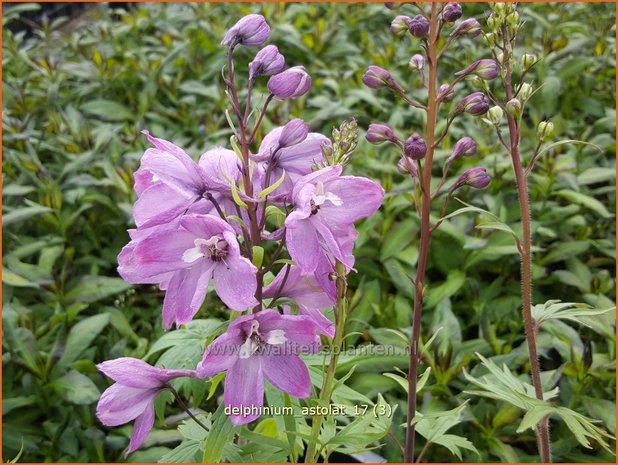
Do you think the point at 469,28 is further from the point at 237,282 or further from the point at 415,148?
the point at 237,282

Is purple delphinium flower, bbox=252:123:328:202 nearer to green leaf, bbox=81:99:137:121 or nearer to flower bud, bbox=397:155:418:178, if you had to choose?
flower bud, bbox=397:155:418:178

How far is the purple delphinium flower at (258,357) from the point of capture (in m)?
1.12

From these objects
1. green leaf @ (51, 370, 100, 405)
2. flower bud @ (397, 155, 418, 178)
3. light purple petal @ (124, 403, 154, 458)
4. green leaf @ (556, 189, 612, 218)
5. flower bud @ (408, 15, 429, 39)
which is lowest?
green leaf @ (51, 370, 100, 405)

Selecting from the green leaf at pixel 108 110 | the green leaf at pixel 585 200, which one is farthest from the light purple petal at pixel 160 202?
the green leaf at pixel 108 110

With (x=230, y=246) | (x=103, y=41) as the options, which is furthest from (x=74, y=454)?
(x=103, y=41)

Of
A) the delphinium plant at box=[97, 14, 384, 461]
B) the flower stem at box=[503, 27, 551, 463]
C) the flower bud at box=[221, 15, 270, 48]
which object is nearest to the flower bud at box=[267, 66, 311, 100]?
the delphinium plant at box=[97, 14, 384, 461]

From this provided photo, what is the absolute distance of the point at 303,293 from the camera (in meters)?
1.24

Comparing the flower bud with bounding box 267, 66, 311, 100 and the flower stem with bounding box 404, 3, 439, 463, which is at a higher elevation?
the flower bud with bounding box 267, 66, 311, 100

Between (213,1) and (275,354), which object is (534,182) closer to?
(275,354)

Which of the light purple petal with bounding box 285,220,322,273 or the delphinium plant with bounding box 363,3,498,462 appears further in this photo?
the delphinium plant with bounding box 363,3,498,462

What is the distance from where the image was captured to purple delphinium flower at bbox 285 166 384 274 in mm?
1098

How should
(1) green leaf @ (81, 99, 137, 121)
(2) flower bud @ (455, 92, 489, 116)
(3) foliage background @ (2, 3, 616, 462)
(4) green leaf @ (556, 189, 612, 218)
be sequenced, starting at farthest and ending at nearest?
(1) green leaf @ (81, 99, 137, 121) < (4) green leaf @ (556, 189, 612, 218) < (3) foliage background @ (2, 3, 616, 462) < (2) flower bud @ (455, 92, 489, 116)

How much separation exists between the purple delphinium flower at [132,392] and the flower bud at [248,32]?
61cm

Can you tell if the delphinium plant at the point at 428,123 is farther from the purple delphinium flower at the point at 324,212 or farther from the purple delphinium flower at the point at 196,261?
the purple delphinium flower at the point at 196,261
